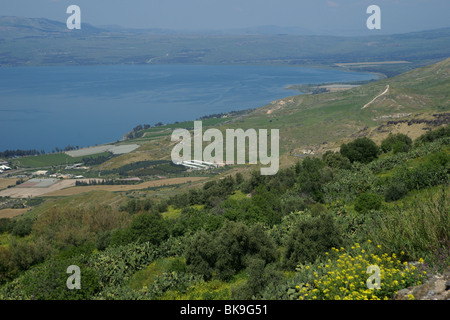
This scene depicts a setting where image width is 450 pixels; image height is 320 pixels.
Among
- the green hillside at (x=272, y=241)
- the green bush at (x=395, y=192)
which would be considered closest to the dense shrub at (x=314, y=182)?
the green hillside at (x=272, y=241)

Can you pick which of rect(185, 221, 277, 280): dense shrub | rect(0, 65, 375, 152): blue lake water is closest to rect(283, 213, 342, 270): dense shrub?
rect(185, 221, 277, 280): dense shrub

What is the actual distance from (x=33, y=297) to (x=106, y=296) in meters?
1.71

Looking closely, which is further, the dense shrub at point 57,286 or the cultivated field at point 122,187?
the cultivated field at point 122,187

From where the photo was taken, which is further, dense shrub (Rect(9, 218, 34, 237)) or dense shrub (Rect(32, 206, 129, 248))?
dense shrub (Rect(9, 218, 34, 237))

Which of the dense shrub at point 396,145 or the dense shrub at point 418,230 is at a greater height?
the dense shrub at point 418,230

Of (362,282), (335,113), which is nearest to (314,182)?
(362,282)

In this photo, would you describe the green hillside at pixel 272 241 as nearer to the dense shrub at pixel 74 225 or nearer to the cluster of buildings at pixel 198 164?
the dense shrub at pixel 74 225

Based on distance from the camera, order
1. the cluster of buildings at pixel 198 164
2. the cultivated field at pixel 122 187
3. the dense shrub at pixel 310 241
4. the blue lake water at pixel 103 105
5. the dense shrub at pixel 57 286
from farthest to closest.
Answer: the blue lake water at pixel 103 105
the cluster of buildings at pixel 198 164
the cultivated field at pixel 122 187
the dense shrub at pixel 310 241
the dense shrub at pixel 57 286

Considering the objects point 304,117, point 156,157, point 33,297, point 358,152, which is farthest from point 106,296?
point 304,117

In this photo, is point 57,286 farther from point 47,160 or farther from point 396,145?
point 47,160

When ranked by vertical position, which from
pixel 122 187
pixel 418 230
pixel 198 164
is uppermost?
pixel 418 230

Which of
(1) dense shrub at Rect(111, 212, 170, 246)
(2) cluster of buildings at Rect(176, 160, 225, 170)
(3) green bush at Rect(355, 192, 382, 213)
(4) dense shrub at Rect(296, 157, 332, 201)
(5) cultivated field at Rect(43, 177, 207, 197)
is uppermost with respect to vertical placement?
(3) green bush at Rect(355, 192, 382, 213)

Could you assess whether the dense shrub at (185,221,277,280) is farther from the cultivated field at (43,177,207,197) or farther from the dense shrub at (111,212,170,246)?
the cultivated field at (43,177,207,197)

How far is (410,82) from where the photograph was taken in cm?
11662
